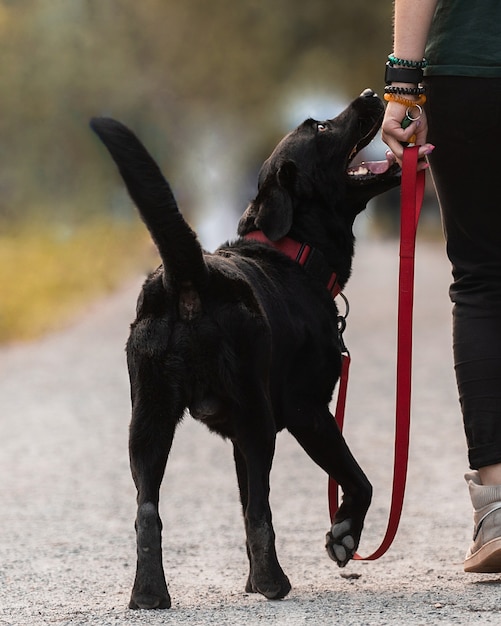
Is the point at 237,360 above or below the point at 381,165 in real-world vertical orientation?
below

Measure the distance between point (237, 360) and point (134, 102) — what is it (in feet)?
57.3

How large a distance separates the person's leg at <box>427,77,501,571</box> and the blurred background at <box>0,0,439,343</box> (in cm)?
1005

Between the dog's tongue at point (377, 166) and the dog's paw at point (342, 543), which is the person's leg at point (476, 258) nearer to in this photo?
the dog's paw at point (342, 543)

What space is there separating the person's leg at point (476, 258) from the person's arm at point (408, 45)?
0.05 meters

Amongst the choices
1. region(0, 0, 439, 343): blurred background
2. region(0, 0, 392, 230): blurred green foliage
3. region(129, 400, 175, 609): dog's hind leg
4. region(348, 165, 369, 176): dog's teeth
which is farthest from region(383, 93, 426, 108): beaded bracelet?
region(0, 0, 392, 230): blurred green foliage

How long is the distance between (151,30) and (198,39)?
1.84 metres

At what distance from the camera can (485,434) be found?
3.67 meters

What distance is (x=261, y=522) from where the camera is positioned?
3314 millimetres

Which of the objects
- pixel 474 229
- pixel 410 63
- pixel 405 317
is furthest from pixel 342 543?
pixel 410 63

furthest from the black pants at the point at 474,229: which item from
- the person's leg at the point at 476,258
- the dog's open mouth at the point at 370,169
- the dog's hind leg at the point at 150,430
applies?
the dog's hind leg at the point at 150,430

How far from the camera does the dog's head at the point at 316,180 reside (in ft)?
13.3

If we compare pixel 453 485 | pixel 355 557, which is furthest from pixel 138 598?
pixel 453 485

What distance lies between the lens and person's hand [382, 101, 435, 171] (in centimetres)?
354

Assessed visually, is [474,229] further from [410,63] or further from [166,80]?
[166,80]
